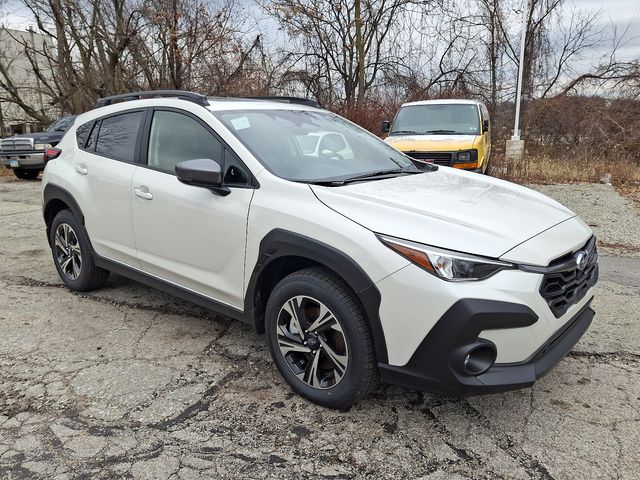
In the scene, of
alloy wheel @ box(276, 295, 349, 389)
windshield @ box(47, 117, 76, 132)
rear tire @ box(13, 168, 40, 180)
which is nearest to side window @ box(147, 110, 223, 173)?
alloy wheel @ box(276, 295, 349, 389)

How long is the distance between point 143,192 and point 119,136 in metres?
0.77

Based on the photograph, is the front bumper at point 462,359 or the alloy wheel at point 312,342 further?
the alloy wheel at point 312,342

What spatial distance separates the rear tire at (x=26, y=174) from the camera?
14736 millimetres

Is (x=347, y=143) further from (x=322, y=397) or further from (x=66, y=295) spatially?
(x=66, y=295)

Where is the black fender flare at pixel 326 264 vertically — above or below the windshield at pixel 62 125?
below

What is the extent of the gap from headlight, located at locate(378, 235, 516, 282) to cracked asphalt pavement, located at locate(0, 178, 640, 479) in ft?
2.94

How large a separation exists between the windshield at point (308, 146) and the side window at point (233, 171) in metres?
0.12

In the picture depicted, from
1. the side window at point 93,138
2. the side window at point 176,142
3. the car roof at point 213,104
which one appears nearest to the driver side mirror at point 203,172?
the side window at point 176,142

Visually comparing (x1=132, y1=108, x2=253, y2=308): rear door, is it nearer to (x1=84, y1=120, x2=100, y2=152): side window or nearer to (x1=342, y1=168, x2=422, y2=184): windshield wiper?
(x1=342, y1=168, x2=422, y2=184): windshield wiper

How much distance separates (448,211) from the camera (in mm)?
2717

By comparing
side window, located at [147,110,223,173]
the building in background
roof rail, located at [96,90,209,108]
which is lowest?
side window, located at [147,110,223,173]

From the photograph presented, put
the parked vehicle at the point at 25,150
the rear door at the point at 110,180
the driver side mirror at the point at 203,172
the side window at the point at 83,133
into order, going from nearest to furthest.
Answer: the driver side mirror at the point at 203,172
the rear door at the point at 110,180
the side window at the point at 83,133
the parked vehicle at the point at 25,150

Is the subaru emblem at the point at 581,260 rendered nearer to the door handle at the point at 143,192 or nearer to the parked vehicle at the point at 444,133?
the door handle at the point at 143,192

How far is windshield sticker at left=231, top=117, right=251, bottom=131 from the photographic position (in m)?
3.41
